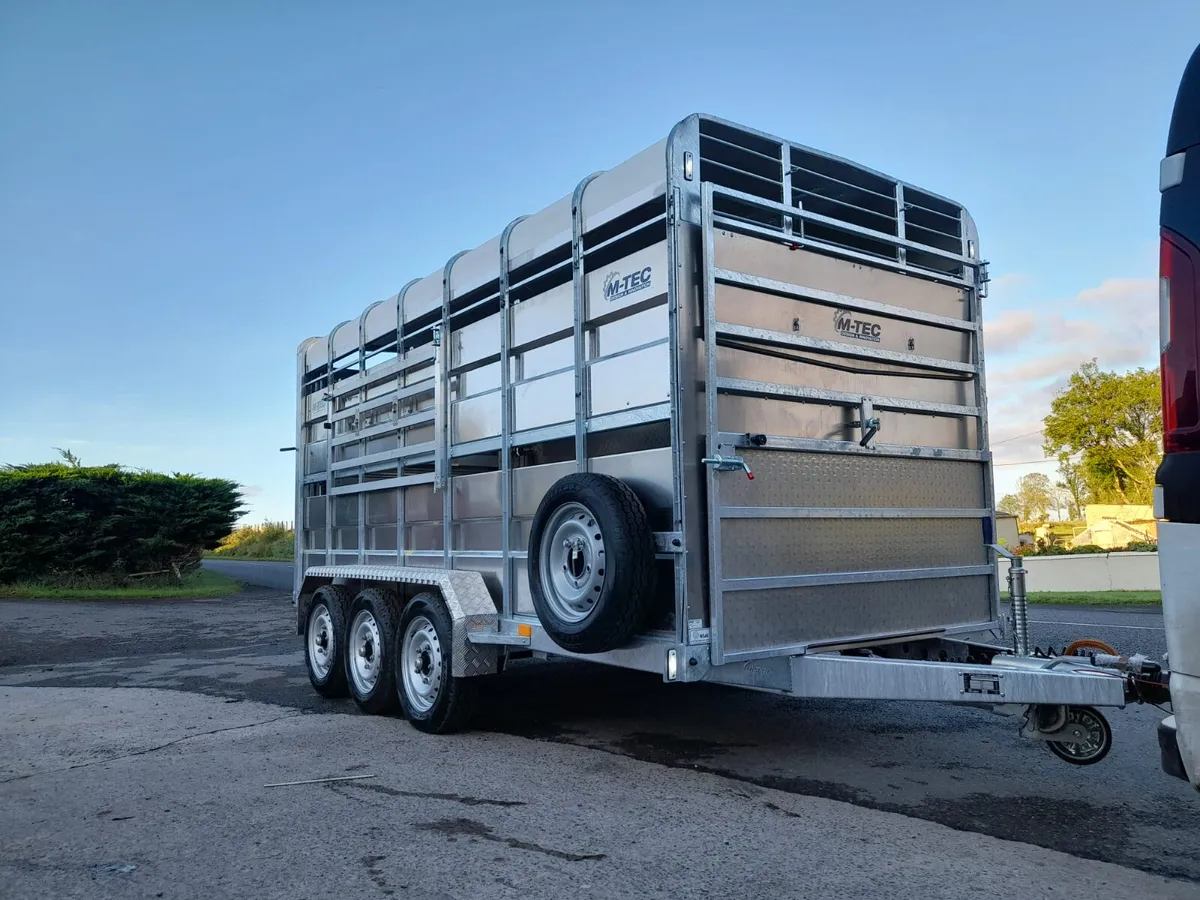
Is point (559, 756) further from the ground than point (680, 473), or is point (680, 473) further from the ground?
point (680, 473)

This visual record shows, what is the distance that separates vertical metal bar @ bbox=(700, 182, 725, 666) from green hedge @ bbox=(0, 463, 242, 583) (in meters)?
21.7

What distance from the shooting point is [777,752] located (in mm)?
5484

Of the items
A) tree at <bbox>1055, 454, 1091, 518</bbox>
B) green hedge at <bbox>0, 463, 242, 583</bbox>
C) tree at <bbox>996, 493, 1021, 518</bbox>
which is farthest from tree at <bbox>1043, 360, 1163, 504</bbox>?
green hedge at <bbox>0, 463, 242, 583</bbox>

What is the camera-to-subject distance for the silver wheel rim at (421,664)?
6180 mm

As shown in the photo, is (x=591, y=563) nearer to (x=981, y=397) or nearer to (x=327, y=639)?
(x=981, y=397)

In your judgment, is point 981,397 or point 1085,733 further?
point 981,397

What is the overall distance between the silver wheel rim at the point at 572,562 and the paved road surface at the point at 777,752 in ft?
3.14

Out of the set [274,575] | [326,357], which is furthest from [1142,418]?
[326,357]

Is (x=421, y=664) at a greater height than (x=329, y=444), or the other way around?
Answer: (x=329, y=444)

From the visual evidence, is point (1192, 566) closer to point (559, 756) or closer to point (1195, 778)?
point (1195, 778)

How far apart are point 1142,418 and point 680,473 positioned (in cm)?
3324

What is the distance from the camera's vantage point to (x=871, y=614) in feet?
17.3

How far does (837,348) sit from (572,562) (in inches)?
75.3

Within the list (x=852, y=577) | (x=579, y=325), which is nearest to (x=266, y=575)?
(x=579, y=325)
